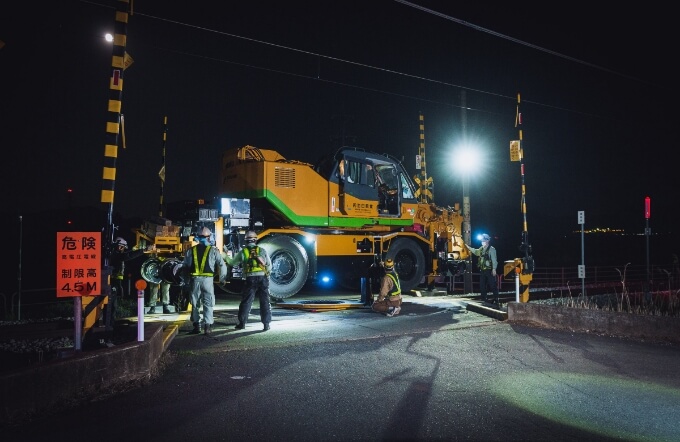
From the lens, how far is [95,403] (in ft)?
17.0

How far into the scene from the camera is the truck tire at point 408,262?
15273mm

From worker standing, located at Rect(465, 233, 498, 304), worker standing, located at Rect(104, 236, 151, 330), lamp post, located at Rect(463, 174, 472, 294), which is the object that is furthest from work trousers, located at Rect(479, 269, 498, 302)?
worker standing, located at Rect(104, 236, 151, 330)

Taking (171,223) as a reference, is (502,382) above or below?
below

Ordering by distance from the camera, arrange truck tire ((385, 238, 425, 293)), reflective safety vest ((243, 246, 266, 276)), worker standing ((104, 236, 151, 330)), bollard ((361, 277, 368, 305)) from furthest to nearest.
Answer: truck tire ((385, 238, 425, 293)) → bollard ((361, 277, 368, 305)) → reflective safety vest ((243, 246, 266, 276)) → worker standing ((104, 236, 151, 330))

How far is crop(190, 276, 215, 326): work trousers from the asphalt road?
40 cm

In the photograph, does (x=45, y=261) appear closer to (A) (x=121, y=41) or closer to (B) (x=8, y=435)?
(A) (x=121, y=41)

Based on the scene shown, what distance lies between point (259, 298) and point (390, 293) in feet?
10.7

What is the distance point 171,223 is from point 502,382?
8354 mm

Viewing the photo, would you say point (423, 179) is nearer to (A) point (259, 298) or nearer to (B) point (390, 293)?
(B) point (390, 293)

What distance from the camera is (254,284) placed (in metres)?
9.31

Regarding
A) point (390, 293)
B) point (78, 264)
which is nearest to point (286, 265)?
point (390, 293)

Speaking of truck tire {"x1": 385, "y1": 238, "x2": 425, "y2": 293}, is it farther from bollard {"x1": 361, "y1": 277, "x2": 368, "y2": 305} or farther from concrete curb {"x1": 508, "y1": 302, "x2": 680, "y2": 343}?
concrete curb {"x1": 508, "y1": 302, "x2": 680, "y2": 343}

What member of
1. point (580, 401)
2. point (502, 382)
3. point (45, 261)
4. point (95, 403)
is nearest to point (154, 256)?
point (95, 403)

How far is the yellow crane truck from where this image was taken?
42.3ft
